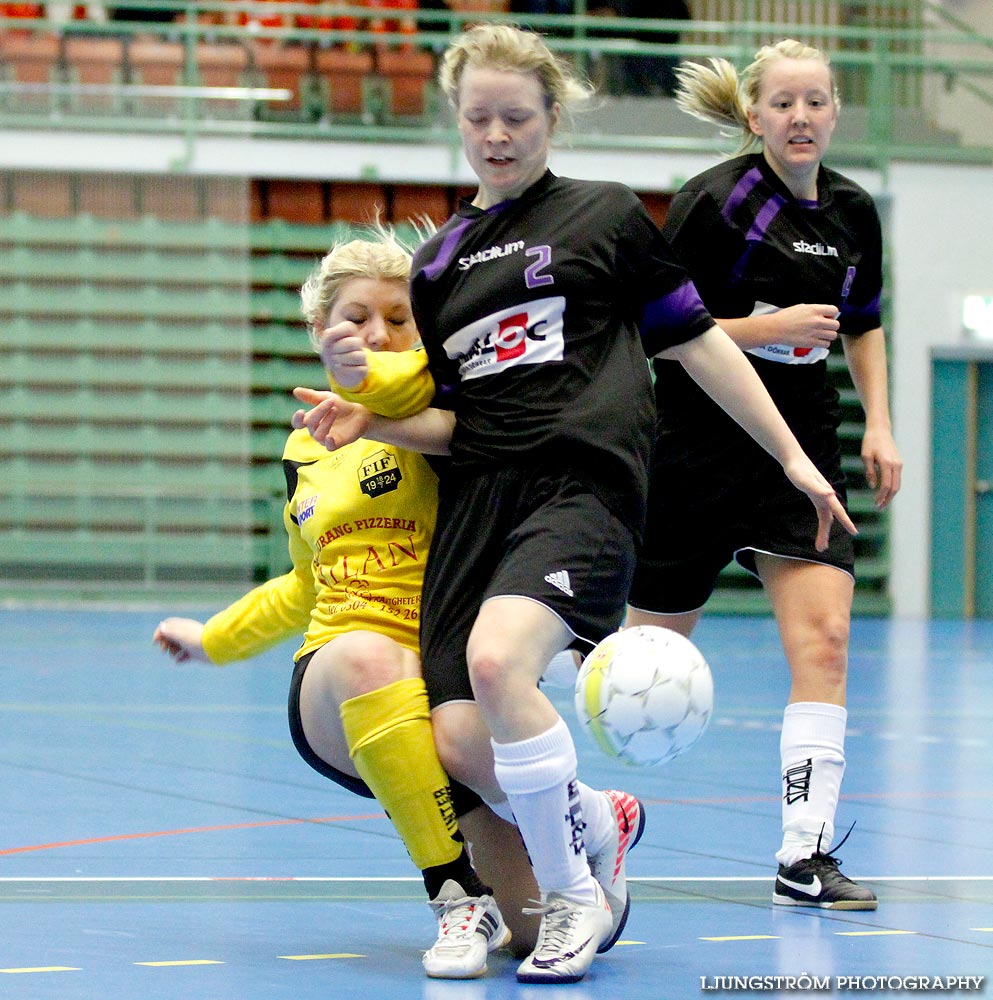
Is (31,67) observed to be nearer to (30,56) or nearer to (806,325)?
(30,56)

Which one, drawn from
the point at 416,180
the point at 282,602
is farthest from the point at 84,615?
the point at 282,602

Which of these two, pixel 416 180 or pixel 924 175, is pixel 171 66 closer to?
pixel 416 180

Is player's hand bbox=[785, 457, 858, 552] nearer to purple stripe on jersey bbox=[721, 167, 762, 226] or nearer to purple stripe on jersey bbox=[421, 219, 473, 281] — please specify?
purple stripe on jersey bbox=[421, 219, 473, 281]

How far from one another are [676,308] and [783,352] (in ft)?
2.71

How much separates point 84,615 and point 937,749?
26.9ft

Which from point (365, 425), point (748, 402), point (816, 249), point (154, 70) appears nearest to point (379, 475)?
point (365, 425)

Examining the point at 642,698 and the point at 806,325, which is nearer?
the point at 642,698

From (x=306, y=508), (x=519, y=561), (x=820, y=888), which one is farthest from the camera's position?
(x=820, y=888)

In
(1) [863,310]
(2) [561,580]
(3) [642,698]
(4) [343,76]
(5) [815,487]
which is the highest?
(4) [343,76]

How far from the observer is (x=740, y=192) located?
13.0 feet

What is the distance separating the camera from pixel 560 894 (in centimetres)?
294

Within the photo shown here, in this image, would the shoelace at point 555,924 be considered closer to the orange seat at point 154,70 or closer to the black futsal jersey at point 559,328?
the black futsal jersey at point 559,328

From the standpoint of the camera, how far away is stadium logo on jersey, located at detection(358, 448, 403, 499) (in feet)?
10.9

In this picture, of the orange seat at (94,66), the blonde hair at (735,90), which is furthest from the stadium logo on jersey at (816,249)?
the orange seat at (94,66)
